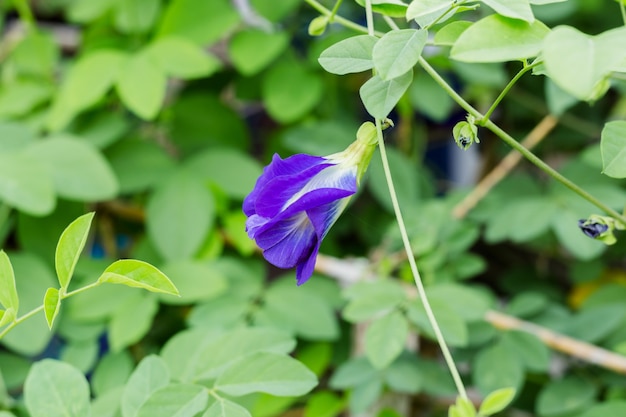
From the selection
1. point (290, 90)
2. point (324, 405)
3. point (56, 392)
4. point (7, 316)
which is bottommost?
point (324, 405)

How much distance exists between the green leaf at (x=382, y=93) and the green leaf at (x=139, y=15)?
0.82 metres

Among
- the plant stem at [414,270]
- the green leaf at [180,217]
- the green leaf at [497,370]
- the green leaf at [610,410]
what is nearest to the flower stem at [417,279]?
the plant stem at [414,270]

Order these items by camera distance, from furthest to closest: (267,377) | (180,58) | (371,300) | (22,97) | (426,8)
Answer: (22,97)
(180,58)
(371,300)
(267,377)
(426,8)

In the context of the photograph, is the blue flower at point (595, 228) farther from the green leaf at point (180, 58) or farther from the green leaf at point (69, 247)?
the green leaf at point (180, 58)

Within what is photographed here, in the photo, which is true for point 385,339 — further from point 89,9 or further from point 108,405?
point 89,9

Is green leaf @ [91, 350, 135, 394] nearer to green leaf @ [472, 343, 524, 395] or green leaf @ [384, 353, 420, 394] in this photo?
green leaf @ [384, 353, 420, 394]

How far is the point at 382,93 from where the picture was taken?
1.41 feet

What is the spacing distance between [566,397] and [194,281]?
0.48m

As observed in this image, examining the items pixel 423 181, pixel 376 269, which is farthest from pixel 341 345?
pixel 423 181

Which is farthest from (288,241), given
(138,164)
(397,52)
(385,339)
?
(138,164)

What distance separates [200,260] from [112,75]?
0.29 m

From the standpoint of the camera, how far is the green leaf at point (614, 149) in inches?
17.3

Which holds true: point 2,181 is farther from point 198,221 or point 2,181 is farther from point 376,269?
point 376,269

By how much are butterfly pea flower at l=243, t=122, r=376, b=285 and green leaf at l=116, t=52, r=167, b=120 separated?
551 mm
